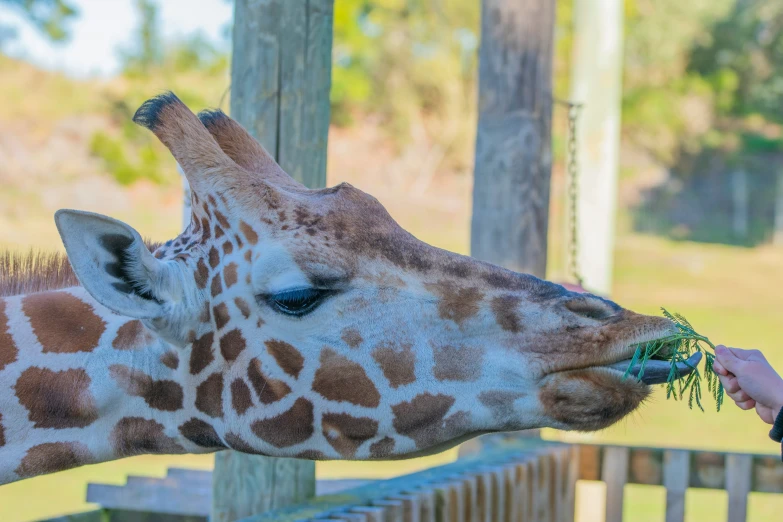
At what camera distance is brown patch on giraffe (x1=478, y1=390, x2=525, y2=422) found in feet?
6.58

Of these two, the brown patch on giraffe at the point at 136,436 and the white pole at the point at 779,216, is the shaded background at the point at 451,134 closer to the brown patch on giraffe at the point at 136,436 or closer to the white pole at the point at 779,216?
the white pole at the point at 779,216

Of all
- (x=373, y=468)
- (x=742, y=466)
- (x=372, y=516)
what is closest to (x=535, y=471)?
(x=742, y=466)

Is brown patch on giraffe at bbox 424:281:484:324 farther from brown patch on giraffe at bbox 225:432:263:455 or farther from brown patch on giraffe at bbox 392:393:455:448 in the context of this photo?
brown patch on giraffe at bbox 225:432:263:455

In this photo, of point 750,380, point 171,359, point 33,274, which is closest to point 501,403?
point 750,380

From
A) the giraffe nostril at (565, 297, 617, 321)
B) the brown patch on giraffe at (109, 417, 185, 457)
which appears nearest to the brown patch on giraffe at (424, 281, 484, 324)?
the giraffe nostril at (565, 297, 617, 321)

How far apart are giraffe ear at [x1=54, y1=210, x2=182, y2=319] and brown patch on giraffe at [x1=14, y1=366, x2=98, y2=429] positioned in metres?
0.30

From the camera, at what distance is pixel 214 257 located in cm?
216

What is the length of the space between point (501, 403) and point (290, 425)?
0.53m

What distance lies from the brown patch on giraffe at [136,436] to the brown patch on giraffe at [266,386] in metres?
0.29

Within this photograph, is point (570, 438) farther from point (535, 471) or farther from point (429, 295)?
point (429, 295)

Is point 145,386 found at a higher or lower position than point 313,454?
higher

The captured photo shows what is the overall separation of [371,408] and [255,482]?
3.59 feet

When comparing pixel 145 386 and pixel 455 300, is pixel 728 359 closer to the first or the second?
pixel 455 300

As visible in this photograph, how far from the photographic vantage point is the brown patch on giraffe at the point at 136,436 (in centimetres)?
215
